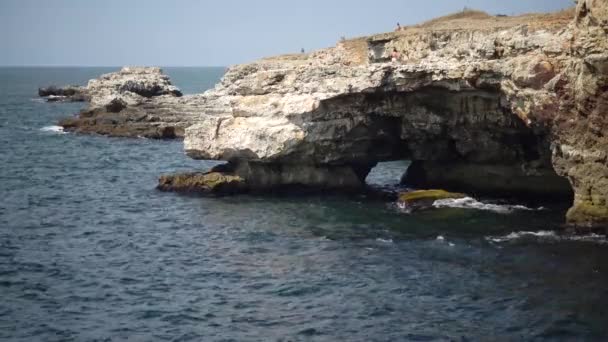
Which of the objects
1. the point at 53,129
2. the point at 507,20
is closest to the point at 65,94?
the point at 53,129

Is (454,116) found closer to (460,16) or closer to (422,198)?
(422,198)

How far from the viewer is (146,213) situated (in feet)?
137

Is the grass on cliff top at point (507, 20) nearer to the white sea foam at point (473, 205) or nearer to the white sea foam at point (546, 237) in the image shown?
the white sea foam at point (473, 205)

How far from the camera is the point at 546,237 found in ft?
112

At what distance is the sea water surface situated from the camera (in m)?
24.6

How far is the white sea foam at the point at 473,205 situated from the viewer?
40.3m

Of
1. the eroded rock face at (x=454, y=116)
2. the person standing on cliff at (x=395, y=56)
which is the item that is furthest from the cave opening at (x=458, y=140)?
the person standing on cliff at (x=395, y=56)

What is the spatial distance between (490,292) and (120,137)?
187ft

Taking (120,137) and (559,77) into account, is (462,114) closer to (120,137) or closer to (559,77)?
(559,77)

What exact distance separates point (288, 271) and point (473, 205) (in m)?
14.7

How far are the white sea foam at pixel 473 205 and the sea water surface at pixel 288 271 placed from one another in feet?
0.56

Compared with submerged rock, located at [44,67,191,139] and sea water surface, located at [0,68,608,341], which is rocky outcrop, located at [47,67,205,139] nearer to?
submerged rock, located at [44,67,191,139]

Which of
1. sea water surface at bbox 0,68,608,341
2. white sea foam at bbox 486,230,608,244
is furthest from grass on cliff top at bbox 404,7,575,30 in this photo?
white sea foam at bbox 486,230,608,244

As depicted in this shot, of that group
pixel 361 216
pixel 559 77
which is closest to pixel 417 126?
pixel 361 216
